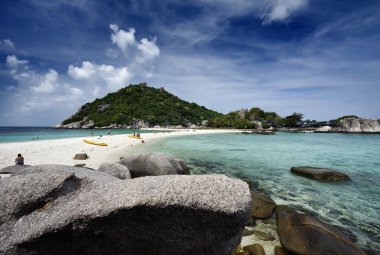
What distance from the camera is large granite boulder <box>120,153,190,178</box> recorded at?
10.7m

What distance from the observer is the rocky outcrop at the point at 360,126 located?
10462 cm

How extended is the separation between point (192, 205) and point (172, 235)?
0.65 meters

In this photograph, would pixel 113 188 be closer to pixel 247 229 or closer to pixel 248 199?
pixel 248 199

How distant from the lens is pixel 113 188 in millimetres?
3770

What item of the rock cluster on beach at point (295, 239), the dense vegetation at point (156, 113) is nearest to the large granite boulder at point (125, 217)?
the rock cluster on beach at point (295, 239)

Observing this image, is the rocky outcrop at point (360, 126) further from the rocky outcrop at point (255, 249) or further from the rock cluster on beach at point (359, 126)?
the rocky outcrop at point (255, 249)

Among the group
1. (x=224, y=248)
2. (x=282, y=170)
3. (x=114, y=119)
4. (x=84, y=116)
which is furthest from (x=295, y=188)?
(x=84, y=116)

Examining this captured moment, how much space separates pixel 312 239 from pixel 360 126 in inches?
5212

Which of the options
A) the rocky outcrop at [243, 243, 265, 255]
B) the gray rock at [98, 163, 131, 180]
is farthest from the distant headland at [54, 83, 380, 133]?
the rocky outcrop at [243, 243, 265, 255]

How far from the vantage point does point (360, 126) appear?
10675 centimetres

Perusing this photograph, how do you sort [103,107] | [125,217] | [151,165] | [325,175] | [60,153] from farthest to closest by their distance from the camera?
[103,107] < [60,153] < [325,175] < [151,165] < [125,217]

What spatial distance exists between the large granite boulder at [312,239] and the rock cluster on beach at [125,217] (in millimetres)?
2828

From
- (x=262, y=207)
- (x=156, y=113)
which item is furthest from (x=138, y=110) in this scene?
(x=262, y=207)

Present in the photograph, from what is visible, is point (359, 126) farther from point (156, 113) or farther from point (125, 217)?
point (125, 217)
